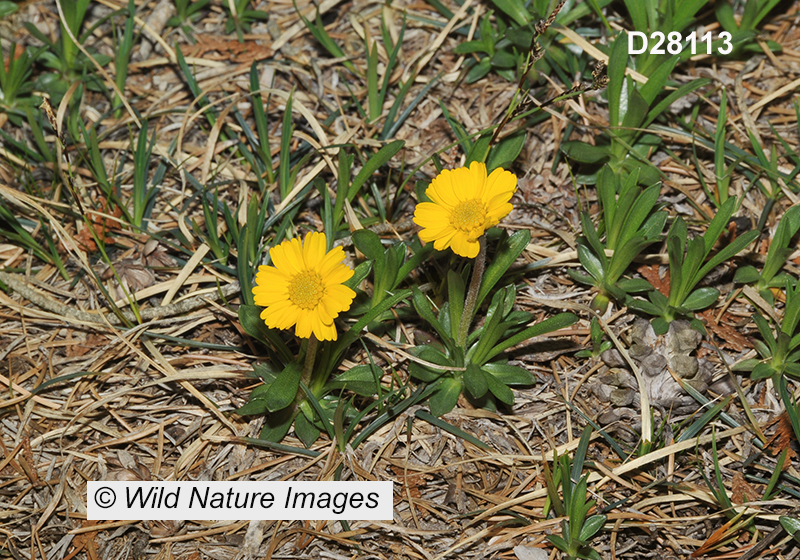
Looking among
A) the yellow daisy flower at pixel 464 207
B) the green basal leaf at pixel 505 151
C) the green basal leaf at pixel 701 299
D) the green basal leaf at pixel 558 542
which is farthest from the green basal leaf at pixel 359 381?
the green basal leaf at pixel 701 299

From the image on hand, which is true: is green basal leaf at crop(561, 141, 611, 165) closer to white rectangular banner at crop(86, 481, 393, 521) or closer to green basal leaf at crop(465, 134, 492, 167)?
green basal leaf at crop(465, 134, 492, 167)

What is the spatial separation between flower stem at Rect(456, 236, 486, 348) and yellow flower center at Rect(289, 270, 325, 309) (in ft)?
1.50

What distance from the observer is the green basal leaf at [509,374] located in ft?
6.93

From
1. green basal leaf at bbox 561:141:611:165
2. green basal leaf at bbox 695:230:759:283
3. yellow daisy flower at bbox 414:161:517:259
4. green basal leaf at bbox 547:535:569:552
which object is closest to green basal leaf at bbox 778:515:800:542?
green basal leaf at bbox 547:535:569:552

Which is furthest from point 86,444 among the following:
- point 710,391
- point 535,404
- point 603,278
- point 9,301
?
point 710,391

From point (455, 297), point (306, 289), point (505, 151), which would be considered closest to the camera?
point (306, 289)

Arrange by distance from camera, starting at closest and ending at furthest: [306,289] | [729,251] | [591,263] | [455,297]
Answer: [306,289]
[455,297]
[729,251]
[591,263]

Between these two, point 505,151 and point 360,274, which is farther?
point 505,151

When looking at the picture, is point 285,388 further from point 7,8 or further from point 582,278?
point 7,8

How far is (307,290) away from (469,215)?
46 centimetres

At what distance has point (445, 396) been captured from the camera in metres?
2.15

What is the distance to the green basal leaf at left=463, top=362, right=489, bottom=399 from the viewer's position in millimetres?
2025

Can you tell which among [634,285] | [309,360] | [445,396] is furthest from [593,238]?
[309,360]

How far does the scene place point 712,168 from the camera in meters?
2.67
